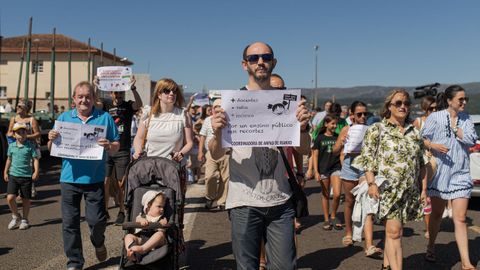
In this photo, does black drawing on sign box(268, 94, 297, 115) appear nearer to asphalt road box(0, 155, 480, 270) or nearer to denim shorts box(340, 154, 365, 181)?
asphalt road box(0, 155, 480, 270)

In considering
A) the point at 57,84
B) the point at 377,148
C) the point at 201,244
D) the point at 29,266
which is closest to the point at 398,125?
the point at 377,148

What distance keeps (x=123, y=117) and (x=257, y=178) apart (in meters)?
4.79

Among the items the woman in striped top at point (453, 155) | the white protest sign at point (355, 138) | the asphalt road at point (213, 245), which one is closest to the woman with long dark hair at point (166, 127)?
the asphalt road at point (213, 245)

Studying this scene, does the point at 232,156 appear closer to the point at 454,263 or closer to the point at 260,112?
the point at 260,112

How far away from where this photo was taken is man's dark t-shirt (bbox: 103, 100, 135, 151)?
7859 millimetres

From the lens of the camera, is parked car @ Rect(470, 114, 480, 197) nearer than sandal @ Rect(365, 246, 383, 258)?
No

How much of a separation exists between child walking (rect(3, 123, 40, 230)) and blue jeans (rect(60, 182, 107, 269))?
8.68ft

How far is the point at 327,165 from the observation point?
7727 millimetres

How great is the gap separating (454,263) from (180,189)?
323 centimetres

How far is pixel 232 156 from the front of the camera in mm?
3605

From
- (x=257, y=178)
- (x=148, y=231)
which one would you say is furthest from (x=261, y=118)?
(x=148, y=231)

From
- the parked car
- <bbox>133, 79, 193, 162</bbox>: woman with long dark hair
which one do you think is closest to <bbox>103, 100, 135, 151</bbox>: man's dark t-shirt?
<bbox>133, 79, 193, 162</bbox>: woman with long dark hair

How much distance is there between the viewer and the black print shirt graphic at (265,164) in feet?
11.4

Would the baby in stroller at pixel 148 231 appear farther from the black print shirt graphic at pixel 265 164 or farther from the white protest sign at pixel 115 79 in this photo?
the white protest sign at pixel 115 79
